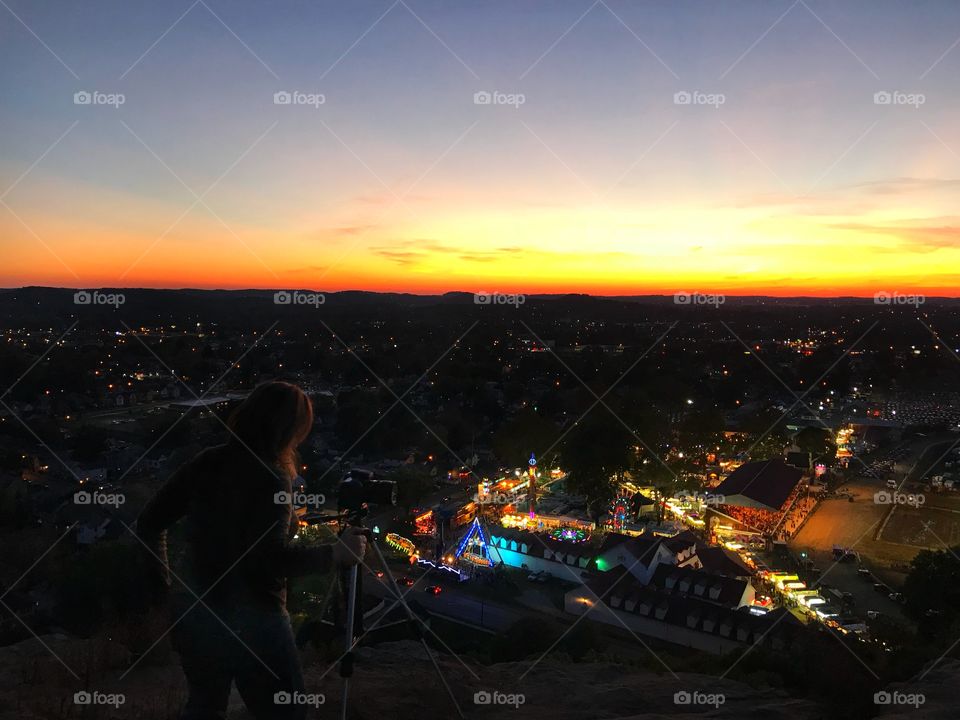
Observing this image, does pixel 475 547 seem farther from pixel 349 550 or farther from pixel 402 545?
pixel 349 550

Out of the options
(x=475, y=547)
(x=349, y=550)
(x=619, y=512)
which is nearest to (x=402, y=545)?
(x=475, y=547)

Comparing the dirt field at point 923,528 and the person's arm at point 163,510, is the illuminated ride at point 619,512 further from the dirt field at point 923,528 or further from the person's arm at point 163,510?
the person's arm at point 163,510

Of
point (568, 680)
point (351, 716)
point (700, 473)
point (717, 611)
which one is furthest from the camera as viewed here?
point (700, 473)

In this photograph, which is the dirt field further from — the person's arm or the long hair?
the person's arm

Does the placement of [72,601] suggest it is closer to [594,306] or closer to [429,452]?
[429,452]

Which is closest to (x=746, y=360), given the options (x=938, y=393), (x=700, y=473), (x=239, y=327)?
(x=938, y=393)

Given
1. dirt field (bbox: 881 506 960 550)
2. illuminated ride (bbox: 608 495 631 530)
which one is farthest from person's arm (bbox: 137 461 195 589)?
dirt field (bbox: 881 506 960 550)
